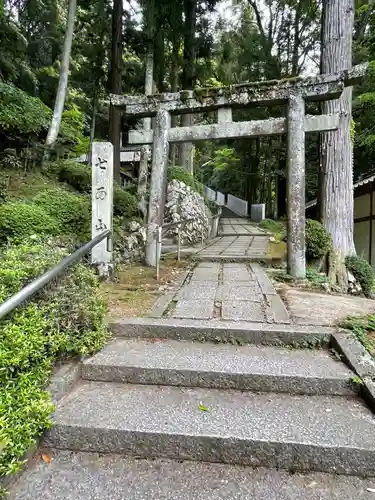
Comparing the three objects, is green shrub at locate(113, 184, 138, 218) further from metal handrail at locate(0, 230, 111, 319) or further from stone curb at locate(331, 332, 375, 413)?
stone curb at locate(331, 332, 375, 413)

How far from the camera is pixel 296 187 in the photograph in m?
4.74

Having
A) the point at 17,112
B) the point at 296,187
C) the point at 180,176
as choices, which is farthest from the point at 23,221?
the point at 180,176

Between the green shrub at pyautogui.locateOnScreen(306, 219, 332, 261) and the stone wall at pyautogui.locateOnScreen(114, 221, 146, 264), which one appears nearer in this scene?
the green shrub at pyautogui.locateOnScreen(306, 219, 332, 261)

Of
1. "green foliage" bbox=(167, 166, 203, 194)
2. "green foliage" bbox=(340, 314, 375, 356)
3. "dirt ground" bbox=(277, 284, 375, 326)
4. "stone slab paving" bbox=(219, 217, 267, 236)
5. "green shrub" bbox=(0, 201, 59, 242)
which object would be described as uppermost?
"green foliage" bbox=(167, 166, 203, 194)

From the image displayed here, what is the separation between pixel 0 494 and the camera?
136 centimetres

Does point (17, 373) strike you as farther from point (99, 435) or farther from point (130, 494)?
point (130, 494)

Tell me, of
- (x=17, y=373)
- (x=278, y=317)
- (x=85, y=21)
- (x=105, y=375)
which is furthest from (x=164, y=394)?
(x=85, y=21)

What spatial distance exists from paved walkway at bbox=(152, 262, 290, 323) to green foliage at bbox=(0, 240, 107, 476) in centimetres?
78

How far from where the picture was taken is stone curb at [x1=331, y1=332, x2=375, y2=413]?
6.39 ft

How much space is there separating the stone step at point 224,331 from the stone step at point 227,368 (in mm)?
92

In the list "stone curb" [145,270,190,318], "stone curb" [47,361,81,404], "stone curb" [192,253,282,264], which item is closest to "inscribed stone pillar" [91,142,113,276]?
"stone curb" [145,270,190,318]

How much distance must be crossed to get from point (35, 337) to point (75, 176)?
21.1 ft

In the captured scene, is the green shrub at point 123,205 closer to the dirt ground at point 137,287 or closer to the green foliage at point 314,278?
the dirt ground at point 137,287

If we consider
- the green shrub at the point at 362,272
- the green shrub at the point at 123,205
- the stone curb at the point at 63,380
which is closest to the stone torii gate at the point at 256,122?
the green shrub at the point at 362,272
